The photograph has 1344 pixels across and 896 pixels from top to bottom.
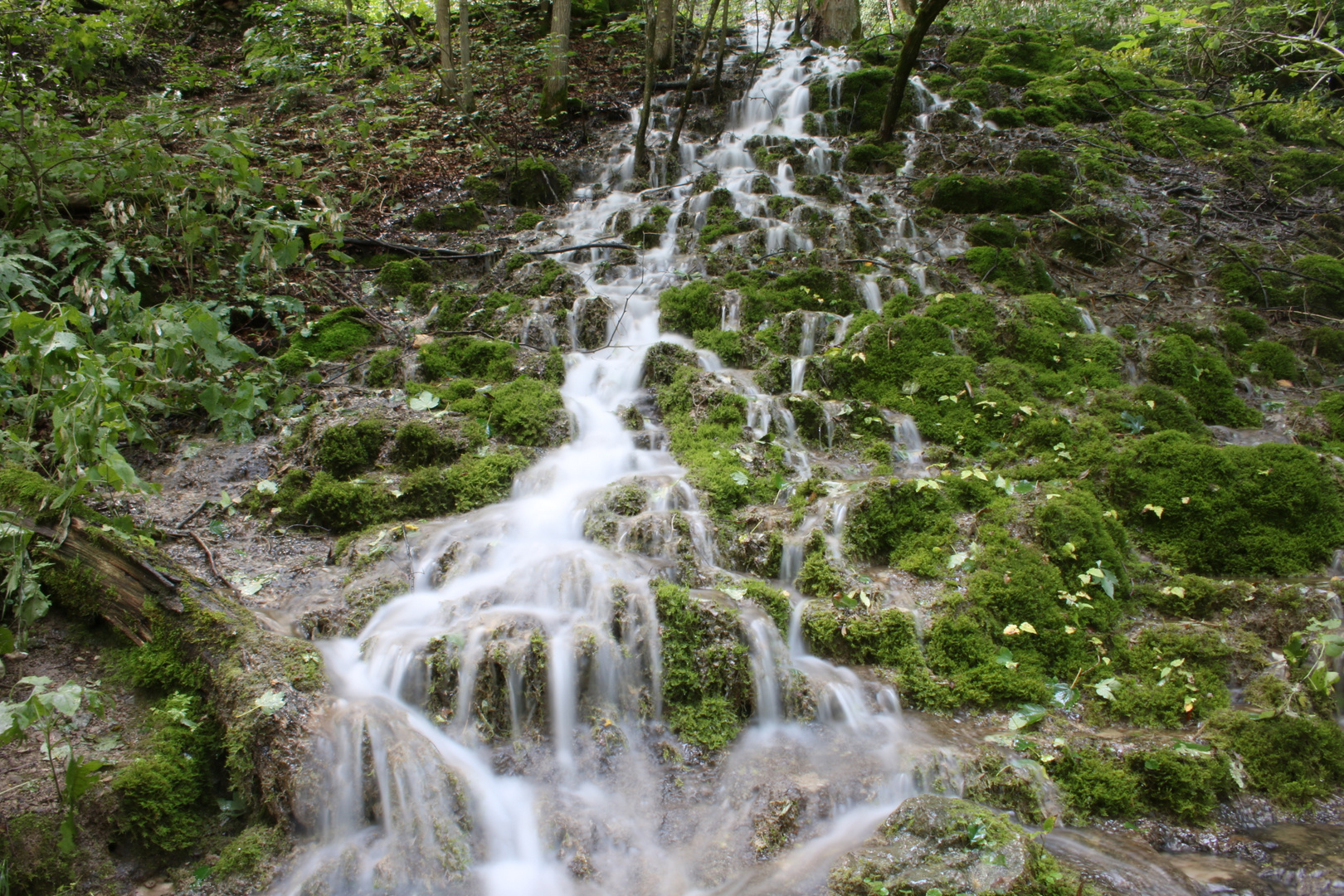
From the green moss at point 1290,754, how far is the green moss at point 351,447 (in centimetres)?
628

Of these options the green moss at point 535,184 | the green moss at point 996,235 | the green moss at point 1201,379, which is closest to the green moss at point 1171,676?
the green moss at point 1201,379

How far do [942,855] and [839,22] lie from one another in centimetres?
1977

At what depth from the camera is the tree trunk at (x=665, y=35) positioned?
596 inches

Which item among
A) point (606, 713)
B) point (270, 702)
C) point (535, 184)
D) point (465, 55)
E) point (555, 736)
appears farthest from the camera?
A: point (465, 55)

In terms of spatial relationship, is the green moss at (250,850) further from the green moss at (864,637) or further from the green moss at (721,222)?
the green moss at (721,222)

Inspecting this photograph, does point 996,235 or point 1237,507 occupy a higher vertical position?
point 996,235

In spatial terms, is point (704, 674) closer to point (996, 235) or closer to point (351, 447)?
point (351, 447)

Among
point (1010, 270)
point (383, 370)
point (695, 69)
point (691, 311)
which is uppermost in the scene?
point (695, 69)

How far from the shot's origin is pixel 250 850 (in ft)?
10.8

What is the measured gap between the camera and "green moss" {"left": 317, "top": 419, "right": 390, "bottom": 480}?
5887mm

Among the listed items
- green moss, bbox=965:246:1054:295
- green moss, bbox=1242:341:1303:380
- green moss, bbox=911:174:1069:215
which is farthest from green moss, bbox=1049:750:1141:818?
green moss, bbox=911:174:1069:215

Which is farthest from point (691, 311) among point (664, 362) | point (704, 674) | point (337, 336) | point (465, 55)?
point (465, 55)

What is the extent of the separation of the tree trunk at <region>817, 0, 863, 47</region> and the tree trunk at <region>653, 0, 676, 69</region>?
13.9 ft

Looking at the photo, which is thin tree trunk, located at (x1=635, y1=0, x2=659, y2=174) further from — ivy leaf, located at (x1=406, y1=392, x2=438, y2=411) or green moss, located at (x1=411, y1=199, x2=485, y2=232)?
ivy leaf, located at (x1=406, y1=392, x2=438, y2=411)
